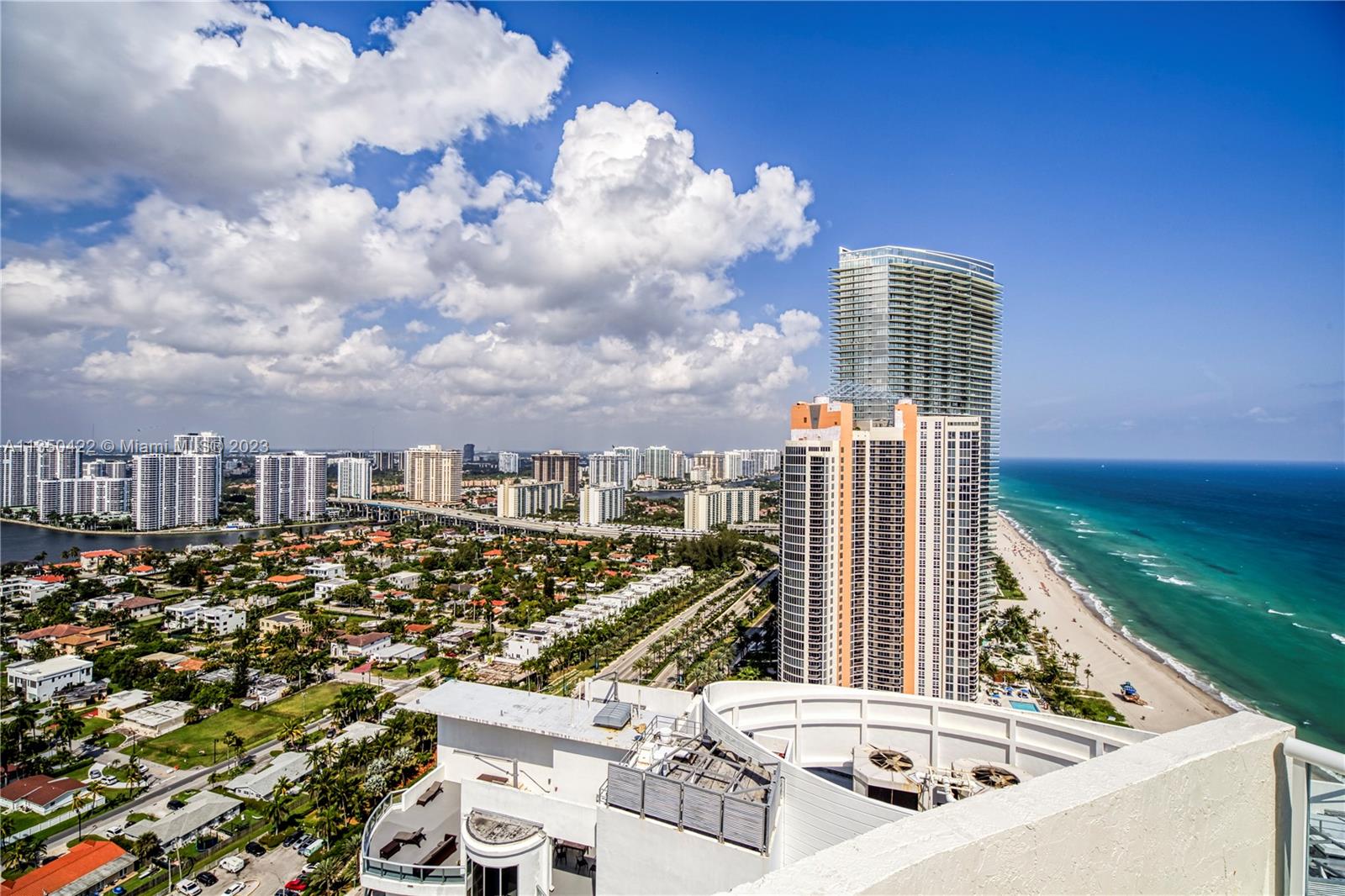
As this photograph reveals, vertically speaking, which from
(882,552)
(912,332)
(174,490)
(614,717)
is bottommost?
(174,490)

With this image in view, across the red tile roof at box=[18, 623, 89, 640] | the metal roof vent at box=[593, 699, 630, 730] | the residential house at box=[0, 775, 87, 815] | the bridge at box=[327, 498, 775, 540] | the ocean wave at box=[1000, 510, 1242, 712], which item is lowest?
the residential house at box=[0, 775, 87, 815]

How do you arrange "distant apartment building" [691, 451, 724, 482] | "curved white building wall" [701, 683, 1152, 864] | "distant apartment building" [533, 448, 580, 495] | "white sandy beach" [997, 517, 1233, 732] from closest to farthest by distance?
"curved white building wall" [701, 683, 1152, 864] < "white sandy beach" [997, 517, 1233, 732] < "distant apartment building" [533, 448, 580, 495] < "distant apartment building" [691, 451, 724, 482]

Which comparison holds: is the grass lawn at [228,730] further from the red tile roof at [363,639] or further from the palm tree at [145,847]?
the palm tree at [145,847]

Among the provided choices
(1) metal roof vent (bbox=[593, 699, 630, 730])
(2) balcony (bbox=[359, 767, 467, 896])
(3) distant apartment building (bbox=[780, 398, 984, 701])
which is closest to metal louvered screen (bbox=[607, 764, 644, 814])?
(1) metal roof vent (bbox=[593, 699, 630, 730])

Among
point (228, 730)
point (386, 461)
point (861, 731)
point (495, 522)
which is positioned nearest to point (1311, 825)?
point (861, 731)

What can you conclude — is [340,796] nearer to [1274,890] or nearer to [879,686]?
[879,686]

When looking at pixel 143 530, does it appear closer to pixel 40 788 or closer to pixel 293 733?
pixel 40 788

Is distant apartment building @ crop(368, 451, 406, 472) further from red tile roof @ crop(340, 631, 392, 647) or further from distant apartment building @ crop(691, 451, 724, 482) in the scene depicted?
red tile roof @ crop(340, 631, 392, 647)
